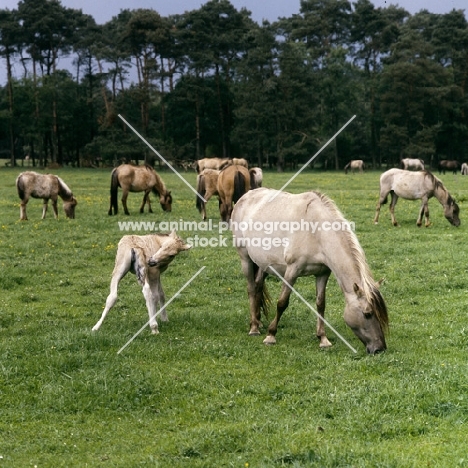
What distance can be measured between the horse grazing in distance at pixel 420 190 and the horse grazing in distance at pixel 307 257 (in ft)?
34.8

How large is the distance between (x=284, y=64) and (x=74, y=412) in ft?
173

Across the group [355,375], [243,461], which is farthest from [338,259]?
[243,461]

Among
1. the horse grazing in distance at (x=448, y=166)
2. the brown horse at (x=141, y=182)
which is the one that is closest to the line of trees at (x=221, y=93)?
the horse grazing in distance at (x=448, y=166)

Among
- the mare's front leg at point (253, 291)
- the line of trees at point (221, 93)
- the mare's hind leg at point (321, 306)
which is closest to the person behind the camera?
the mare's hind leg at point (321, 306)

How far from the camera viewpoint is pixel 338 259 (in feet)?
25.0

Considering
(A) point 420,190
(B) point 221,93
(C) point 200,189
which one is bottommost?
(A) point 420,190

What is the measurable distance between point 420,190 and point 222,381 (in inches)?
562

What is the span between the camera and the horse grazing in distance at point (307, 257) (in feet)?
24.0

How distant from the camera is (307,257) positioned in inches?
314

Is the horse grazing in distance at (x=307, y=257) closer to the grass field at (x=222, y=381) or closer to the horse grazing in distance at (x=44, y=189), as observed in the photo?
the grass field at (x=222, y=381)

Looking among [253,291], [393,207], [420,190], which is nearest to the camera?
[253,291]

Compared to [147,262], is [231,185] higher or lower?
higher

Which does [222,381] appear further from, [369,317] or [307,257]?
[307,257]

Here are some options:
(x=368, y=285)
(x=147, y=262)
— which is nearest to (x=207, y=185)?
(x=147, y=262)
